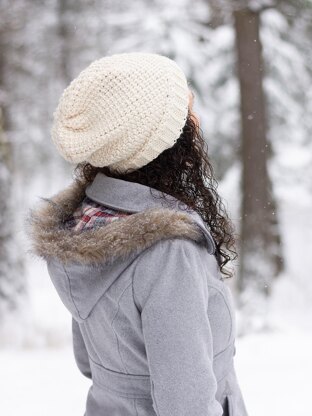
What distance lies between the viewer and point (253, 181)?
782cm

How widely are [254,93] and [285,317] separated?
2.95 meters

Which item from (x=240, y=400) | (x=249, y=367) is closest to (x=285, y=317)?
(x=249, y=367)

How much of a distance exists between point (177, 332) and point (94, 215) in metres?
0.38

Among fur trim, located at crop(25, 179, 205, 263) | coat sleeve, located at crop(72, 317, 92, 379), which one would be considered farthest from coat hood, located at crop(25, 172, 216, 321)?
coat sleeve, located at crop(72, 317, 92, 379)

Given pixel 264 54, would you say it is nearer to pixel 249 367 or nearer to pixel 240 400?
pixel 249 367

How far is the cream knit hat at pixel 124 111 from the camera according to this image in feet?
4.62

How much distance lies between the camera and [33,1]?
334 inches

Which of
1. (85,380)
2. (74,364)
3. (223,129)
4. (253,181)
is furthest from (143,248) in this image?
(223,129)

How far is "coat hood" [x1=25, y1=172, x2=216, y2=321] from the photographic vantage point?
1.38 m

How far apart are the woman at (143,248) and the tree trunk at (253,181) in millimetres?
6108

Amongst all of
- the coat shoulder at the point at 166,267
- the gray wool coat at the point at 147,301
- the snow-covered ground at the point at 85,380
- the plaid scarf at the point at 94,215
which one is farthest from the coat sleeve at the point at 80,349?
the snow-covered ground at the point at 85,380

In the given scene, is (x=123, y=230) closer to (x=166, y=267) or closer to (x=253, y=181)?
(x=166, y=267)

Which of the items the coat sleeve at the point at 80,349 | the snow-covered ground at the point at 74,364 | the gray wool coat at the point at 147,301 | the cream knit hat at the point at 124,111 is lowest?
the snow-covered ground at the point at 74,364

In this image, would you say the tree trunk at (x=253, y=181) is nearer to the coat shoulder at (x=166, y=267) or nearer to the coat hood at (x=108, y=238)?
the coat hood at (x=108, y=238)
